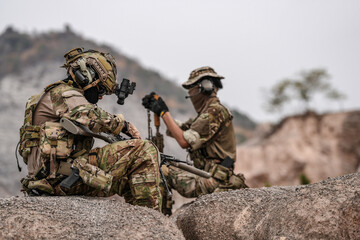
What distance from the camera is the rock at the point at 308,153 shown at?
2330 centimetres

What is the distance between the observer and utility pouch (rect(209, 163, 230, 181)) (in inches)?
249

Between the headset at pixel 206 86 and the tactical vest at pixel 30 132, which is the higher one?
the headset at pixel 206 86

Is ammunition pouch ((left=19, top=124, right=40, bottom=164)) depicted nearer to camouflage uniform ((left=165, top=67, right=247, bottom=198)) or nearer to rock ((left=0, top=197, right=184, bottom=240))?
rock ((left=0, top=197, right=184, bottom=240))

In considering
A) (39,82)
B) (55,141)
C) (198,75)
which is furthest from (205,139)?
(39,82)

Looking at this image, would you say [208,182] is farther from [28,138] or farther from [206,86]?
[28,138]

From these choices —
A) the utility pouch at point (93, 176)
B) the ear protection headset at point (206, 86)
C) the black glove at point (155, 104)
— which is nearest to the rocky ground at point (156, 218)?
the utility pouch at point (93, 176)

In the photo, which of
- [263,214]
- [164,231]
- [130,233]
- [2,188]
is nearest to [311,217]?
[263,214]

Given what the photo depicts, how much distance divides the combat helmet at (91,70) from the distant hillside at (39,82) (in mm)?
13795

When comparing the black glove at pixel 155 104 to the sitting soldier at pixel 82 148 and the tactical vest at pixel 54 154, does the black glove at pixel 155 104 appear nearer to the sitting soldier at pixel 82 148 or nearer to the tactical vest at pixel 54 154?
the sitting soldier at pixel 82 148

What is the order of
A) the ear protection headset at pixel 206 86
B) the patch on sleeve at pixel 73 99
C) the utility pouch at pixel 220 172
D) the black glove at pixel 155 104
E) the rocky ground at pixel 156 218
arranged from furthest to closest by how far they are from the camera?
the ear protection headset at pixel 206 86 < the utility pouch at pixel 220 172 < the black glove at pixel 155 104 < the patch on sleeve at pixel 73 99 < the rocky ground at pixel 156 218

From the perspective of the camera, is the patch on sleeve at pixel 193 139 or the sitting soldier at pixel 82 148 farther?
the patch on sleeve at pixel 193 139

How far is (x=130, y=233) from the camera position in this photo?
144 inches

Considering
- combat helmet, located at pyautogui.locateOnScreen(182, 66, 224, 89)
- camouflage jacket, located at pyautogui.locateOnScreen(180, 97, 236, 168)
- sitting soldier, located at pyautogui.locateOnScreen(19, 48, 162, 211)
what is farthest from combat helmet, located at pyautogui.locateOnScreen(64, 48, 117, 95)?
combat helmet, located at pyautogui.locateOnScreen(182, 66, 224, 89)

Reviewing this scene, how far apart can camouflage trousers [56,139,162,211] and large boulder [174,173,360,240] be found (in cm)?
59
